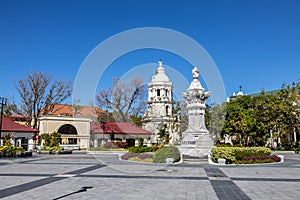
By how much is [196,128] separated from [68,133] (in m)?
30.3

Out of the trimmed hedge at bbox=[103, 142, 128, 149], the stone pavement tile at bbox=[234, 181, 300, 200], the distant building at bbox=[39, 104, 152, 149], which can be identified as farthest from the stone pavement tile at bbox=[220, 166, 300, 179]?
the distant building at bbox=[39, 104, 152, 149]

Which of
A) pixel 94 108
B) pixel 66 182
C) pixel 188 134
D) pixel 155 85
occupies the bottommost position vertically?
pixel 66 182

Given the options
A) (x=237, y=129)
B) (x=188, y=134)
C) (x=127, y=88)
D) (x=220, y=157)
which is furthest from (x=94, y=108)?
(x=220, y=157)

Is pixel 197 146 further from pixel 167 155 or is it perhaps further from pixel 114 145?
pixel 114 145

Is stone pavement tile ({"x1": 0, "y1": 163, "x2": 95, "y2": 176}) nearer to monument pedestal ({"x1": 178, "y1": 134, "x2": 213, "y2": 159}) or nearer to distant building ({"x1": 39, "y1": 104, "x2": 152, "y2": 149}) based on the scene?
monument pedestal ({"x1": 178, "y1": 134, "x2": 213, "y2": 159})

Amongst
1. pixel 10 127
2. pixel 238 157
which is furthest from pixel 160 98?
pixel 238 157

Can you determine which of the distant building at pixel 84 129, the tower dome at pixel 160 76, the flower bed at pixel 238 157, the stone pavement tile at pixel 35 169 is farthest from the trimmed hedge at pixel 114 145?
the tower dome at pixel 160 76

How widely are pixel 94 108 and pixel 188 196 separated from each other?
149ft

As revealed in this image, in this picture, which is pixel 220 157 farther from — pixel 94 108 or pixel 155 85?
pixel 155 85

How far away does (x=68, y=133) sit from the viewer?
163 ft

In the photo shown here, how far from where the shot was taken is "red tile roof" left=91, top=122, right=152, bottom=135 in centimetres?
5167

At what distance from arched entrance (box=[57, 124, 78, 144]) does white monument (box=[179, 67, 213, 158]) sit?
2856 cm

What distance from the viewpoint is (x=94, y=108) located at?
53500mm

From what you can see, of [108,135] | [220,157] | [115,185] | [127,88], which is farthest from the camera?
[108,135]
